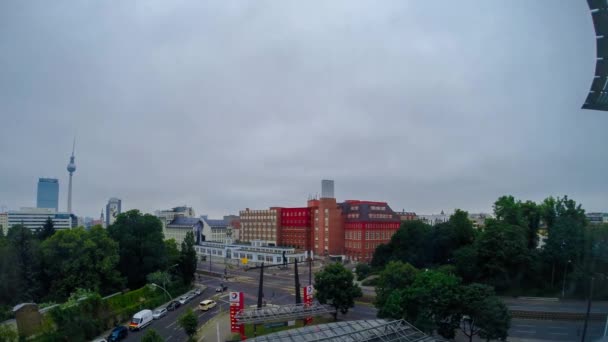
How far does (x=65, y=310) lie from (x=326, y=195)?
55.7 metres

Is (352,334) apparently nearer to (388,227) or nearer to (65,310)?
(65,310)

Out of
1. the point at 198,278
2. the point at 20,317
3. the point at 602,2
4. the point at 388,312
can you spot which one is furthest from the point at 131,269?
the point at 602,2

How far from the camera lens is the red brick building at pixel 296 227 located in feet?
259

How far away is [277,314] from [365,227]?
4619 centimetres

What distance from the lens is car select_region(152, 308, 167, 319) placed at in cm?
3344

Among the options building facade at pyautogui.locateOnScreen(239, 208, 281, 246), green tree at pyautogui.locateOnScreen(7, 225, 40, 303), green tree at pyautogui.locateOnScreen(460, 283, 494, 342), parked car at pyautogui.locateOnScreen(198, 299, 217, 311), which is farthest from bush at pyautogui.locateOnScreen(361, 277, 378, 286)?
building facade at pyautogui.locateOnScreen(239, 208, 281, 246)

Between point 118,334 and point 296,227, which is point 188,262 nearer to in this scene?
point 118,334

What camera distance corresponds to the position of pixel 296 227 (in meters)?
81.4

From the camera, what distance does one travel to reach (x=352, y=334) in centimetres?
1680

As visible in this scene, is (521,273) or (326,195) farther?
(326,195)

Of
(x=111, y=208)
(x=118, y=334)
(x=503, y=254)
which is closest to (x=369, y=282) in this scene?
(x=503, y=254)

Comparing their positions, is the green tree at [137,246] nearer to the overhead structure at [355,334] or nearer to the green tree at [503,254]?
the overhead structure at [355,334]

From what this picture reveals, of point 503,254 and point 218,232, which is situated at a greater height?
point 503,254

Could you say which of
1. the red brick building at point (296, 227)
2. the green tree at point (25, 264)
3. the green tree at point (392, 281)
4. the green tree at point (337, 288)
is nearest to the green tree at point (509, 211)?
the green tree at point (392, 281)
